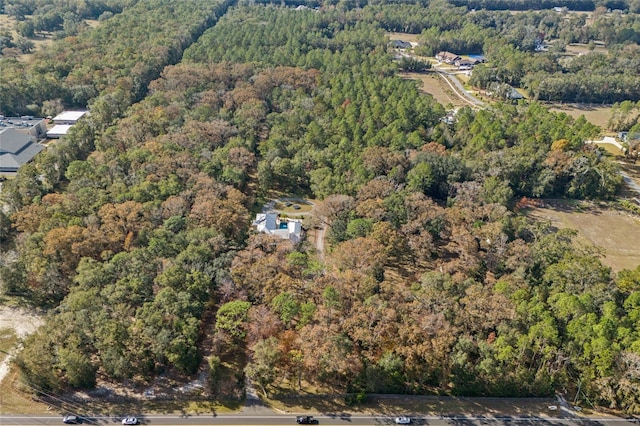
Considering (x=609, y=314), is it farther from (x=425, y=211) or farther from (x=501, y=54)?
(x=501, y=54)

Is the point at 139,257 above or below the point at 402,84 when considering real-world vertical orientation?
below

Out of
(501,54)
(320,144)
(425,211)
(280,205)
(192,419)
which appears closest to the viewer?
(192,419)

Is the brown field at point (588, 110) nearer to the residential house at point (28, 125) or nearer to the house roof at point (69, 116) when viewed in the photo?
the house roof at point (69, 116)

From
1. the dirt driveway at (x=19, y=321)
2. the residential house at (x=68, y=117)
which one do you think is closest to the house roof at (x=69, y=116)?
the residential house at (x=68, y=117)

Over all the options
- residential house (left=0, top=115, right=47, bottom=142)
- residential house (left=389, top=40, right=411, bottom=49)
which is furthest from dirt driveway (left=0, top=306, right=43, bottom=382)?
residential house (left=389, top=40, right=411, bottom=49)

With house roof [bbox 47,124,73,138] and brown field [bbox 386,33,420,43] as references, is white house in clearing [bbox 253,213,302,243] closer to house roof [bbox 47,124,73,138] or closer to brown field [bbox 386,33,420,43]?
house roof [bbox 47,124,73,138]

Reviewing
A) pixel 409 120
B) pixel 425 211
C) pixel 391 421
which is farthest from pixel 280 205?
pixel 391 421
